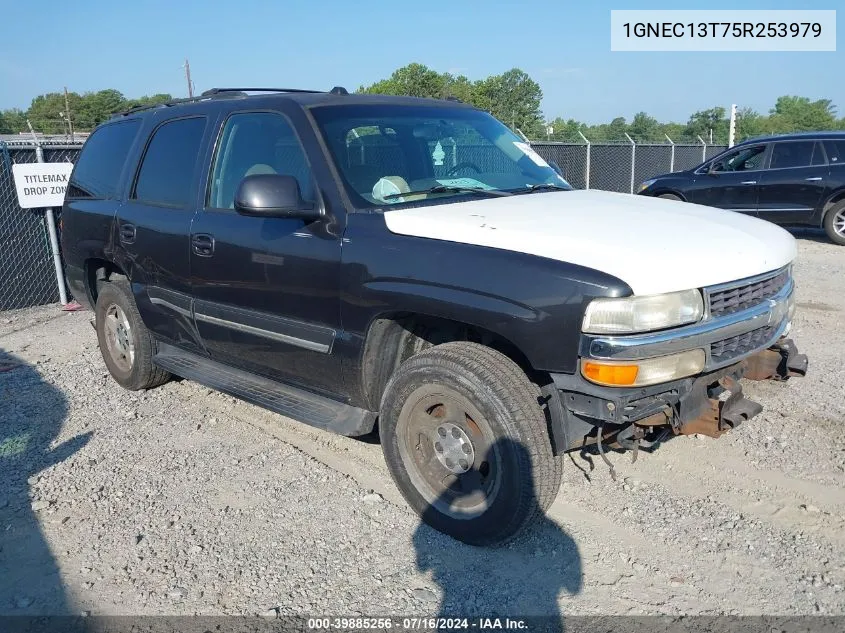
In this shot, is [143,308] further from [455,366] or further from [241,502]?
[455,366]

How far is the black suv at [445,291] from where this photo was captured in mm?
2910

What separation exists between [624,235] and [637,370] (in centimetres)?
63

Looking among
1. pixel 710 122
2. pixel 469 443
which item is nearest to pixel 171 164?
pixel 469 443

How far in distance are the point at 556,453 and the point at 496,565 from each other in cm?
57

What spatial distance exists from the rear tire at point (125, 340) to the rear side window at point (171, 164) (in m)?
0.83

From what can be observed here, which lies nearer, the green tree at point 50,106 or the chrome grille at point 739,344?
the chrome grille at point 739,344

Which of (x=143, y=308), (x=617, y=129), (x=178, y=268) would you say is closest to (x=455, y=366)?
(x=178, y=268)

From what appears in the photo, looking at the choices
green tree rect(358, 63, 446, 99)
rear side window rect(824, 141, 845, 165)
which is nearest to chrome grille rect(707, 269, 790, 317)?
rear side window rect(824, 141, 845, 165)

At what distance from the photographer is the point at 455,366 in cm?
320

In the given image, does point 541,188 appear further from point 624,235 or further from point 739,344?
point 739,344

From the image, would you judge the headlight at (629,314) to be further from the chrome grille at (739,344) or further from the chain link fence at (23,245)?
the chain link fence at (23,245)

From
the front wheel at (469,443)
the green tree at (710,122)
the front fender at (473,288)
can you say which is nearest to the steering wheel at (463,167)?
the front fender at (473,288)

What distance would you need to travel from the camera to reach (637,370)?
2828 millimetres

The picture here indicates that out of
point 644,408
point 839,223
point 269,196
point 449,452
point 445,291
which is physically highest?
point 269,196
